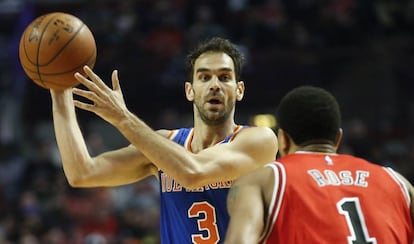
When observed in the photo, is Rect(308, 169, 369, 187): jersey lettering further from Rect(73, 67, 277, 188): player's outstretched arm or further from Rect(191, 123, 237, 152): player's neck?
Rect(191, 123, 237, 152): player's neck

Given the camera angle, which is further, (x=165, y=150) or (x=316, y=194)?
(x=165, y=150)

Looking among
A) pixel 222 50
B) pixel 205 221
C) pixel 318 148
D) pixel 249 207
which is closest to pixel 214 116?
pixel 222 50

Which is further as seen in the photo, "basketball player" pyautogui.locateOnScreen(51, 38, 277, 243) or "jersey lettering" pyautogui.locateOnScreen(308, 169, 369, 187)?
"basketball player" pyautogui.locateOnScreen(51, 38, 277, 243)

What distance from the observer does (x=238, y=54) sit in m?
5.43

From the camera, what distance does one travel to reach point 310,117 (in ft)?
12.0

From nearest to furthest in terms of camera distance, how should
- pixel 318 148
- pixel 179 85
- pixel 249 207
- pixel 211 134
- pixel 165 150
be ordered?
pixel 249 207, pixel 318 148, pixel 165 150, pixel 211 134, pixel 179 85

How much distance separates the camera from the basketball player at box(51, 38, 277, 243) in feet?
14.8

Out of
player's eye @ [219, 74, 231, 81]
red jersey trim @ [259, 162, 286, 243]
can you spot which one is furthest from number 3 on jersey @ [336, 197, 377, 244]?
player's eye @ [219, 74, 231, 81]

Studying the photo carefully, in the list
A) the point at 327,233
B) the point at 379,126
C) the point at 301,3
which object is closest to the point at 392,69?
the point at 379,126

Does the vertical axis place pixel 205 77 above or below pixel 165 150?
above

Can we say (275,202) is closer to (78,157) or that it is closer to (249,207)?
(249,207)

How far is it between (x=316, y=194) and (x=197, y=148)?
186 cm

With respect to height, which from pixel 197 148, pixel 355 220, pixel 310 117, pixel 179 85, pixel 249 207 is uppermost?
pixel 179 85

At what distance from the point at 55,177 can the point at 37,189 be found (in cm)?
31
